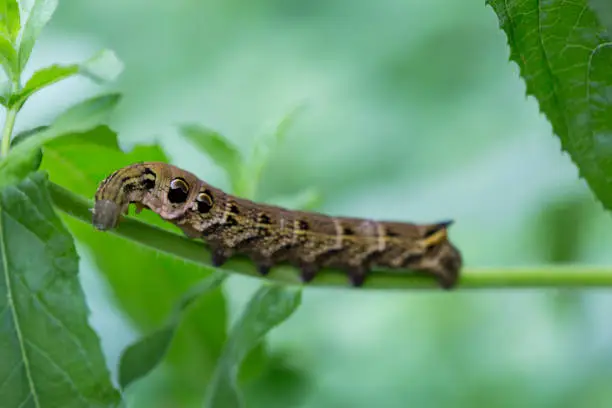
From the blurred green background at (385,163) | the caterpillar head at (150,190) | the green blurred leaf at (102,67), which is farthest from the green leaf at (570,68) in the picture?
the blurred green background at (385,163)

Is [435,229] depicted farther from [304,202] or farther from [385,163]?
[385,163]

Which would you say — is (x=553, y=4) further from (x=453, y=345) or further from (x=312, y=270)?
(x=453, y=345)

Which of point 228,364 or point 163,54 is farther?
point 163,54

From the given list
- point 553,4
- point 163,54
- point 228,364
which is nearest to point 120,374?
point 228,364

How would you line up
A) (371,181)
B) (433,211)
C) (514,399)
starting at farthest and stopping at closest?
(371,181)
(433,211)
(514,399)

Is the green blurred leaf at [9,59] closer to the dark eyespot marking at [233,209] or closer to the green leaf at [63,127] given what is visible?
the green leaf at [63,127]

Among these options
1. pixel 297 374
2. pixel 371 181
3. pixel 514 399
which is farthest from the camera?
pixel 371 181

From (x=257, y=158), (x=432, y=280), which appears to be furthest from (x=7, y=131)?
(x=432, y=280)

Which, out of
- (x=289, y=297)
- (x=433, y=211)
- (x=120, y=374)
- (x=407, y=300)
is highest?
(x=433, y=211)

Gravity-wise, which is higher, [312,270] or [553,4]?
[553,4]
